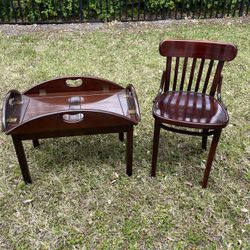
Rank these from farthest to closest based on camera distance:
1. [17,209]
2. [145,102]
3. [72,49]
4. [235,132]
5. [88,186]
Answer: [72,49] < [145,102] < [235,132] < [88,186] < [17,209]

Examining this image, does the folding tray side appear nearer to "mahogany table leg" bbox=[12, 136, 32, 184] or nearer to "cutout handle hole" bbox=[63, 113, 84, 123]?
"cutout handle hole" bbox=[63, 113, 84, 123]

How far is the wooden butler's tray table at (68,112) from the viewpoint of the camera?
6.90 ft

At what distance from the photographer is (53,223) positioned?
2.27 meters

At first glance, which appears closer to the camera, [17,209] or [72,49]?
[17,209]

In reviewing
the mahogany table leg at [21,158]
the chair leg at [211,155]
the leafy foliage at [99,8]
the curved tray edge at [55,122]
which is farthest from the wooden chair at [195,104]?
the leafy foliage at [99,8]

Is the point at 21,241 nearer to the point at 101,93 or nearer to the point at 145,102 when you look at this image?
the point at 101,93

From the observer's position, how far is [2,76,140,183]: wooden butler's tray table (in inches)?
82.8

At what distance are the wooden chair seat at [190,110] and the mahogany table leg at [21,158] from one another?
103cm

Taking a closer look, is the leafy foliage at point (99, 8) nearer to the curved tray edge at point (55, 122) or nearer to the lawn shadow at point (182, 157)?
the lawn shadow at point (182, 157)

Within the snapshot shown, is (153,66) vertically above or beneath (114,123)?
beneath

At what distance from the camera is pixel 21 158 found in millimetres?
2332

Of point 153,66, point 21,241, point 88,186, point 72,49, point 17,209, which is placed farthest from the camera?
point 72,49

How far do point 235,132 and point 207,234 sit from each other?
4.29 ft

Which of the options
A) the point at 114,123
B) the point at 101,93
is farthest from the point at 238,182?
the point at 101,93
